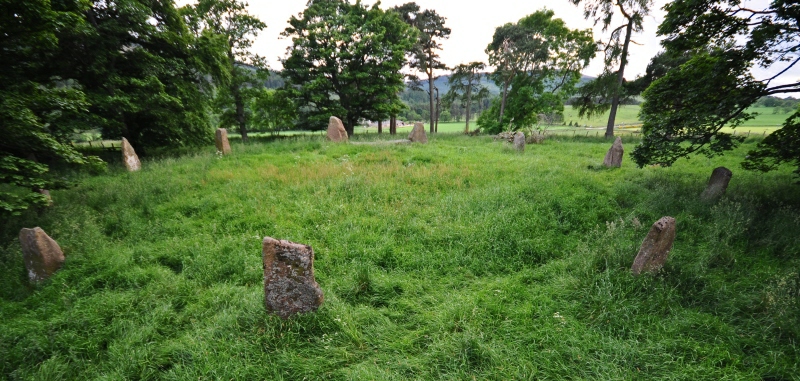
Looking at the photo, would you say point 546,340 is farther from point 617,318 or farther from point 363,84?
point 363,84

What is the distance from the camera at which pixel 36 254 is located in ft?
14.3

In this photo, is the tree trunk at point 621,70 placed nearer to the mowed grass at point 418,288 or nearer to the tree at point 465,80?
the tree at point 465,80

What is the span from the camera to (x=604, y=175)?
905cm

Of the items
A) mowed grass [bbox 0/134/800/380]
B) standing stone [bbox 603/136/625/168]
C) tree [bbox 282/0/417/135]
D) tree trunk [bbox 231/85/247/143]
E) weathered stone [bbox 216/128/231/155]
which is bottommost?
mowed grass [bbox 0/134/800/380]

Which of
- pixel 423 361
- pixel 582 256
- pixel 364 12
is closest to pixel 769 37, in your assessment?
pixel 582 256

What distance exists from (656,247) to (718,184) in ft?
17.0

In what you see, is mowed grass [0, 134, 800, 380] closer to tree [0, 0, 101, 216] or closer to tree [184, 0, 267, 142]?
tree [0, 0, 101, 216]

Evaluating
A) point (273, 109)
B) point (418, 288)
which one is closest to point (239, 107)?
point (273, 109)

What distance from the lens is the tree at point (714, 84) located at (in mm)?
5777

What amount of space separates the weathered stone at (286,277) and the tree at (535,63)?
936 inches

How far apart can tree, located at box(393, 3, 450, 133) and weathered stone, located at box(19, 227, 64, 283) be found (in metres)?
26.1

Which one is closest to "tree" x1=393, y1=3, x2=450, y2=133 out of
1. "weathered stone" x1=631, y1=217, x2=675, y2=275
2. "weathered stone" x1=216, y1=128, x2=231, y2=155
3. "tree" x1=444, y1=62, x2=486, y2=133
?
"tree" x1=444, y1=62, x2=486, y2=133

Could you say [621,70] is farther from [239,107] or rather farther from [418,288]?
[239,107]

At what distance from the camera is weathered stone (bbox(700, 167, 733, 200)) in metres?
6.58
